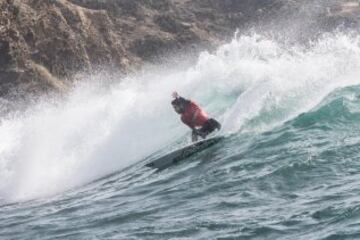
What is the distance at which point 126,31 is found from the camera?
2724 inches

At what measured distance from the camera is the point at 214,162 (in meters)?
16.6

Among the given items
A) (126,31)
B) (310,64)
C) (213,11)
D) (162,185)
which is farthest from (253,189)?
(213,11)

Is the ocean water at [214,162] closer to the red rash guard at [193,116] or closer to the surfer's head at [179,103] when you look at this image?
the red rash guard at [193,116]

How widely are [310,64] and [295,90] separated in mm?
1703

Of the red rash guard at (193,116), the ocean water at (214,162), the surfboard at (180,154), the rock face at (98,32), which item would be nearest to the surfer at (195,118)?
the red rash guard at (193,116)

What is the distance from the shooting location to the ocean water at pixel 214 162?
37.9 ft

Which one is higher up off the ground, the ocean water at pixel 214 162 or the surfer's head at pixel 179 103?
the surfer's head at pixel 179 103

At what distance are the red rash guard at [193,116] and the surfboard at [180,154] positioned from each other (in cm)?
88

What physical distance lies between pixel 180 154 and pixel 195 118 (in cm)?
153

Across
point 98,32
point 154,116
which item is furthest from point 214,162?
point 98,32

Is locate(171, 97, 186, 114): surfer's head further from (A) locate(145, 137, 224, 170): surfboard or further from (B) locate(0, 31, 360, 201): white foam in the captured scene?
(B) locate(0, 31, 360, 201): white foam

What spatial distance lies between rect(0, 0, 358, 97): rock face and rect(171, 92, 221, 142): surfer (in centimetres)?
2687

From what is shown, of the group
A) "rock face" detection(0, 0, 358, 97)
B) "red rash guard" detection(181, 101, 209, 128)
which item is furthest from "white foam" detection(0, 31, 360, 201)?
"rock face" detection(0, 0, 358, 97)

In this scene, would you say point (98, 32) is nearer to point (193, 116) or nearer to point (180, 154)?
point (193, 116)
